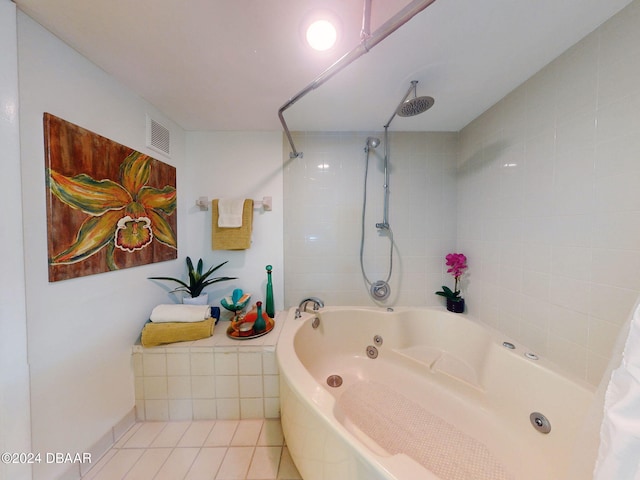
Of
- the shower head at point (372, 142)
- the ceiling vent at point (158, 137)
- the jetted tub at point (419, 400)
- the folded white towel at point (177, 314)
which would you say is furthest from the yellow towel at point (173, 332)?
the shower head at point (372, 142)

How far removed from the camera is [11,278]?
72 cm

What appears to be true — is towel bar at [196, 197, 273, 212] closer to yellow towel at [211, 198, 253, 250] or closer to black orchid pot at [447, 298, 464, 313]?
yellow towel at [211, 198, 253, 250]

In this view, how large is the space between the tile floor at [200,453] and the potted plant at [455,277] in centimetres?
139

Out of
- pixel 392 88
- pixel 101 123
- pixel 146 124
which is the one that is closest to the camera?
pixel 101 123

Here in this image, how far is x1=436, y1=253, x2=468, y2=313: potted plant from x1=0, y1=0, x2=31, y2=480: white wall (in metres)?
2.17

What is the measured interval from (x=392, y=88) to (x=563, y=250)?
117cm

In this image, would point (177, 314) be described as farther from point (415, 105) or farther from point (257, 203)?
point (415, 105)

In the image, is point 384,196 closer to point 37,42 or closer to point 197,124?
point 197,124

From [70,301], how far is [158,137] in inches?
41.7

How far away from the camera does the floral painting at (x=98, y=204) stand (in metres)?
0.83

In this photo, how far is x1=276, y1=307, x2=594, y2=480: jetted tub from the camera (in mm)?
759

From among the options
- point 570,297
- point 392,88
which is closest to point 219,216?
point 392,88

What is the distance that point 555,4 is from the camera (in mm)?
731

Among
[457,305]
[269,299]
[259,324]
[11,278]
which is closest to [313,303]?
[269,299]
